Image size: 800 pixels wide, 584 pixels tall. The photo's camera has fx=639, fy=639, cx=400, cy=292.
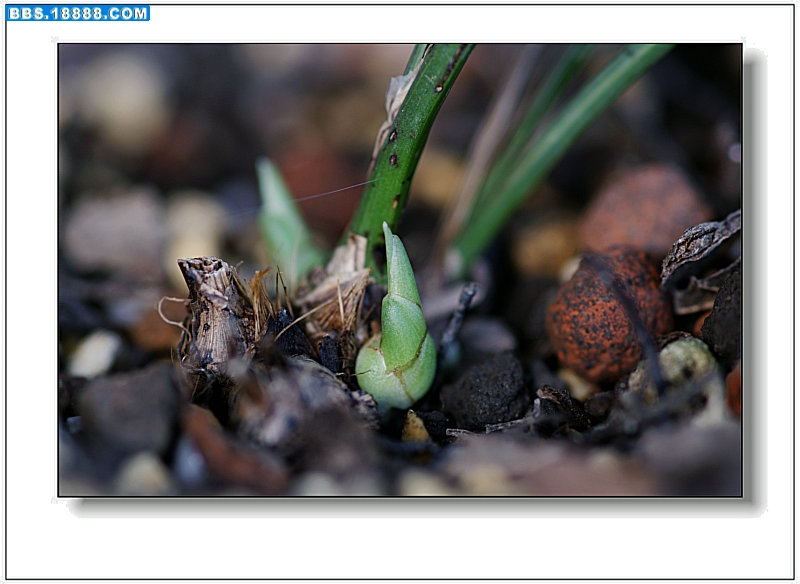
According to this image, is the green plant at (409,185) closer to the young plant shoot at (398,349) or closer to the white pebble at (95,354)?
the young plant shoot at (398,349)

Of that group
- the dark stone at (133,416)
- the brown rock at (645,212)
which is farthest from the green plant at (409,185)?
the dark stone at (133,416)

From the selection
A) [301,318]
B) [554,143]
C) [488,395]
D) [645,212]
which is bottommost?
[488,395]

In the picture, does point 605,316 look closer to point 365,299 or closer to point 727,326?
point 727,326

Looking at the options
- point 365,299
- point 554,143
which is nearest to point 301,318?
point 365,299

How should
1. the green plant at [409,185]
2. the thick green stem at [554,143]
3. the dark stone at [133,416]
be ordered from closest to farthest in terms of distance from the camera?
the dark stone at [133,416]
the green plant at [409,185]
the thick green stem at [554,143]

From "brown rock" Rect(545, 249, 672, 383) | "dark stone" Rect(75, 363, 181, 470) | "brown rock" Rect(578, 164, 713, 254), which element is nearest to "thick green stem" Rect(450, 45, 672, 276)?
"brown rock" Rect(578, 164, 713, 254)
